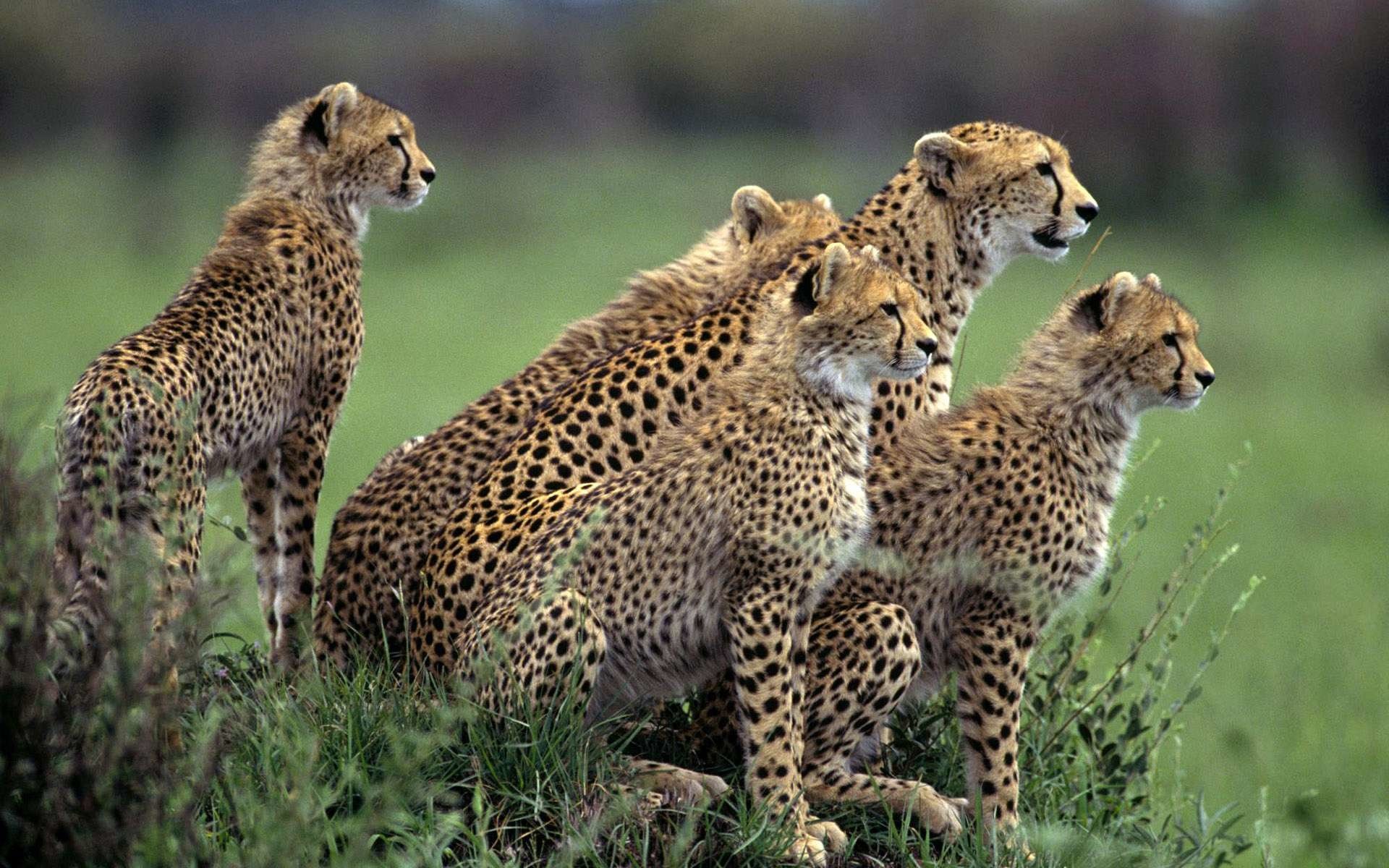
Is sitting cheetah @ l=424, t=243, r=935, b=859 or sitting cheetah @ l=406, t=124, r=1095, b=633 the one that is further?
sitting cheetah @ l=406, t=124, r=1095, b=633

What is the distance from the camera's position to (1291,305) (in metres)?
25.9

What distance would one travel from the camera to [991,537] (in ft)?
11.5

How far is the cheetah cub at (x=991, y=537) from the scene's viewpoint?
3.31 meters

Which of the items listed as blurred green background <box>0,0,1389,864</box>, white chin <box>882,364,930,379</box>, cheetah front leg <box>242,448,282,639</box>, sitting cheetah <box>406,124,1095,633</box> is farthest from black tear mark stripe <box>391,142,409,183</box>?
blurred green background <box>0,0,1389,864</box>

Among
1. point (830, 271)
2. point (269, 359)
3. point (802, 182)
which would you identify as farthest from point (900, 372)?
point (802, 182)

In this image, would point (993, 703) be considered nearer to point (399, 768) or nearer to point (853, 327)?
point (853, 327)

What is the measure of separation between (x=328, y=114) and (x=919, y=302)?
1.71 metres

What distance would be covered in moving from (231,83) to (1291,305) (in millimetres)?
20393

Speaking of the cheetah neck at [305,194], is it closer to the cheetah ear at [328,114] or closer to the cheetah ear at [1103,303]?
the cheetah ear at [328,114]

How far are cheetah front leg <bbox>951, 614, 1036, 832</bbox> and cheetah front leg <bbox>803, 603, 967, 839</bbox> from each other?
0.30 feet

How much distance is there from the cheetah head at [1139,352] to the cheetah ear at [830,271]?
0.65 metres

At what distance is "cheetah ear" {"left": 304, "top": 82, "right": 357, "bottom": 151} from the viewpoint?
14.2ft

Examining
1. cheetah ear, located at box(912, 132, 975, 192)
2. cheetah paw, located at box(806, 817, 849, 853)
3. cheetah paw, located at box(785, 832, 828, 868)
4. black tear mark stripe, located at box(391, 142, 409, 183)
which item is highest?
cheetah ear, located at box(912, 132, 975, 192)

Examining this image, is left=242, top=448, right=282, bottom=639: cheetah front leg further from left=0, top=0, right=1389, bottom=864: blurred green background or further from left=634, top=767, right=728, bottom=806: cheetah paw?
left=0, top=0, right=1389, bottom=864: blurred green background
